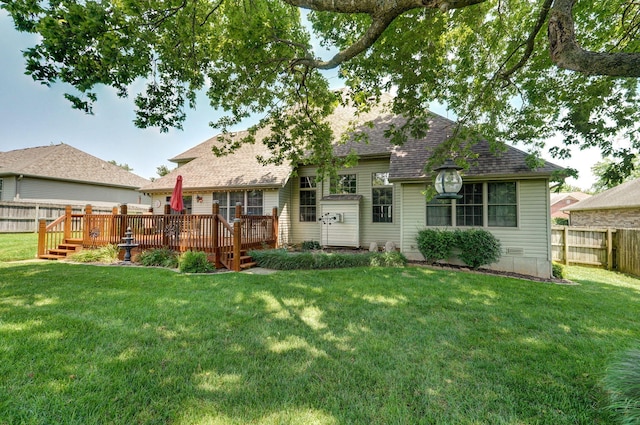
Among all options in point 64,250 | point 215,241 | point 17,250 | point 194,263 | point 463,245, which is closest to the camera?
point 194,263

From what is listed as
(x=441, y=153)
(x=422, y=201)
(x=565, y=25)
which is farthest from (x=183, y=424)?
(x=422, y=201)

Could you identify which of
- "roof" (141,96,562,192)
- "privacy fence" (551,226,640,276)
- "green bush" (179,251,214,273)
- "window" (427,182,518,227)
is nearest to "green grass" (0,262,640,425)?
"green bush" (179,251,214,273)

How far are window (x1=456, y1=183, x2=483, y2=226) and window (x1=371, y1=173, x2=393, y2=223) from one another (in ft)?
8.80

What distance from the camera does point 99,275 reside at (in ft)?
20.3

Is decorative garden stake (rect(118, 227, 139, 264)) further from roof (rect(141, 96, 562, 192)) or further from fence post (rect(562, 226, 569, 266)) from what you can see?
fence post (rect(562, 226, 569, 266))

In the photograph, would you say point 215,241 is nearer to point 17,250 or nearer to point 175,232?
point 175,232

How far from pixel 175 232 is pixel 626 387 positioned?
9302mm

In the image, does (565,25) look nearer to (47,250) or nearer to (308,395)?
(308,395)

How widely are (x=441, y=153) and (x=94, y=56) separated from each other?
26.4 feet

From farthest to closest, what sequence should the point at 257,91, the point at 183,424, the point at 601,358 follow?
1. the point at 257,91
2. the point at 601,358
3. the point at 183,424

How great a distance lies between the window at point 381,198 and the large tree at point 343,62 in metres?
3.55

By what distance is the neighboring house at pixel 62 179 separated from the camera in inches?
643

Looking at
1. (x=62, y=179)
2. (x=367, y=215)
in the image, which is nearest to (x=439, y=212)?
(x=367, y=215)

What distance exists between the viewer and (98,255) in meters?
8.26
